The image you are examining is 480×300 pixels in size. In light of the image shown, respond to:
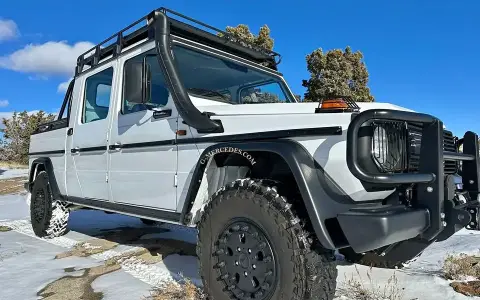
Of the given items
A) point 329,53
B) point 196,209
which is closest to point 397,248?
point 196,209

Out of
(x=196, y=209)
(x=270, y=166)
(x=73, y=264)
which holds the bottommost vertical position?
(x=73, y=264)

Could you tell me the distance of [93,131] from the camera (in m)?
4.50

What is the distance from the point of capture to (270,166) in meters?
2.84

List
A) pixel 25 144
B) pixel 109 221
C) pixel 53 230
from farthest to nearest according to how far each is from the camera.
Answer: pixel 25 144, pixel 109 221, pixel 53 230

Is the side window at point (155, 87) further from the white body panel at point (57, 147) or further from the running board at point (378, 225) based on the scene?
the white body panel at point (57, 147)

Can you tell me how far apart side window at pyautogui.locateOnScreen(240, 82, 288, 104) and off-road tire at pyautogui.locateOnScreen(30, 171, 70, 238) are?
3.44 meters

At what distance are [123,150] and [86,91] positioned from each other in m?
1.64

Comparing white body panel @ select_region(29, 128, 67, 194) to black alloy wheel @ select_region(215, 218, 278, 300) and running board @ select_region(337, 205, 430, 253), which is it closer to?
black alloy wheel @ select_region(215, 218, 278, 300)

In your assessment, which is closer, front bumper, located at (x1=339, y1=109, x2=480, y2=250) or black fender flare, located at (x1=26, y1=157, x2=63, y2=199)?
front bumper, located at (x1=339, y1=109, x2=480, y2=250)

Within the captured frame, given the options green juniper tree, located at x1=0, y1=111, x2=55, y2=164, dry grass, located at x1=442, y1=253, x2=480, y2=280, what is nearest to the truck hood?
dry grass, located at x1=442, y1=253, x2=480, y2=280

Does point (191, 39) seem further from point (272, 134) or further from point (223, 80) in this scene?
point (272, 134)

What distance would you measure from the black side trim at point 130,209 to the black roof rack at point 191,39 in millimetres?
1649

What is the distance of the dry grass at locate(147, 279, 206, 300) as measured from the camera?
2895mm

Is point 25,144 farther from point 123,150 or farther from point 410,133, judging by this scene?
point 410,133
